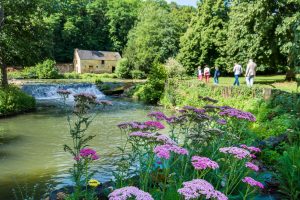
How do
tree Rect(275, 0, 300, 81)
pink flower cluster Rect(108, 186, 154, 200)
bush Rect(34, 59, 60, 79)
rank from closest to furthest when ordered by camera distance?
1. pink flower cluster Rect(108, 186, 154, 200)
2. tree Rect(275, 0, 300, 81)
3. bush Rect(34, 59, 60, 79)

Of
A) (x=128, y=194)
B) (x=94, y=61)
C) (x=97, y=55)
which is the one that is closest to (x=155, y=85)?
(x=128, y=194)

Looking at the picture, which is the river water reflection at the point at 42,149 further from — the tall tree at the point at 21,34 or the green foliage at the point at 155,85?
the green foliage at the point at 155,85

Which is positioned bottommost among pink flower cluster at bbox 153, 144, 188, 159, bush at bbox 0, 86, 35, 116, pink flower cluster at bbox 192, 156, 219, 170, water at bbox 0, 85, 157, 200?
water at bbox 0, 85, 157, 200

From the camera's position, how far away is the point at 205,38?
45.2 meters

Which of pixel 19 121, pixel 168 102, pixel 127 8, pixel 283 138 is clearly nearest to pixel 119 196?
pixel 283 138

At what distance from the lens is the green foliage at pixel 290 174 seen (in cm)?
490

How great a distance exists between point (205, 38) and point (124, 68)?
13.4 m

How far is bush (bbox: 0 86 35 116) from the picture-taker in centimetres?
2047

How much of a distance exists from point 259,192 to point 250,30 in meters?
24.9

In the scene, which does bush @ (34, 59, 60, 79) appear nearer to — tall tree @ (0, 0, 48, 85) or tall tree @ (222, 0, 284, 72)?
tall tree @ (0, 0, 48, 85)

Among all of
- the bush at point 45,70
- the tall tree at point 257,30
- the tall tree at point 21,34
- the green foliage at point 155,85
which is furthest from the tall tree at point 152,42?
the tall tree at point 21,34

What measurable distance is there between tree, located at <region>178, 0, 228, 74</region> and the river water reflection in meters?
25.2

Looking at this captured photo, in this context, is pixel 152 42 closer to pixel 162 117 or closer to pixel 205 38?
pixel 205 38

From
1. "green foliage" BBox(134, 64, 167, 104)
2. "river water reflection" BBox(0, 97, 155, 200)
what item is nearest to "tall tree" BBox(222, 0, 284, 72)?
"green foliage" BBox(134, 64, 167, 104)
